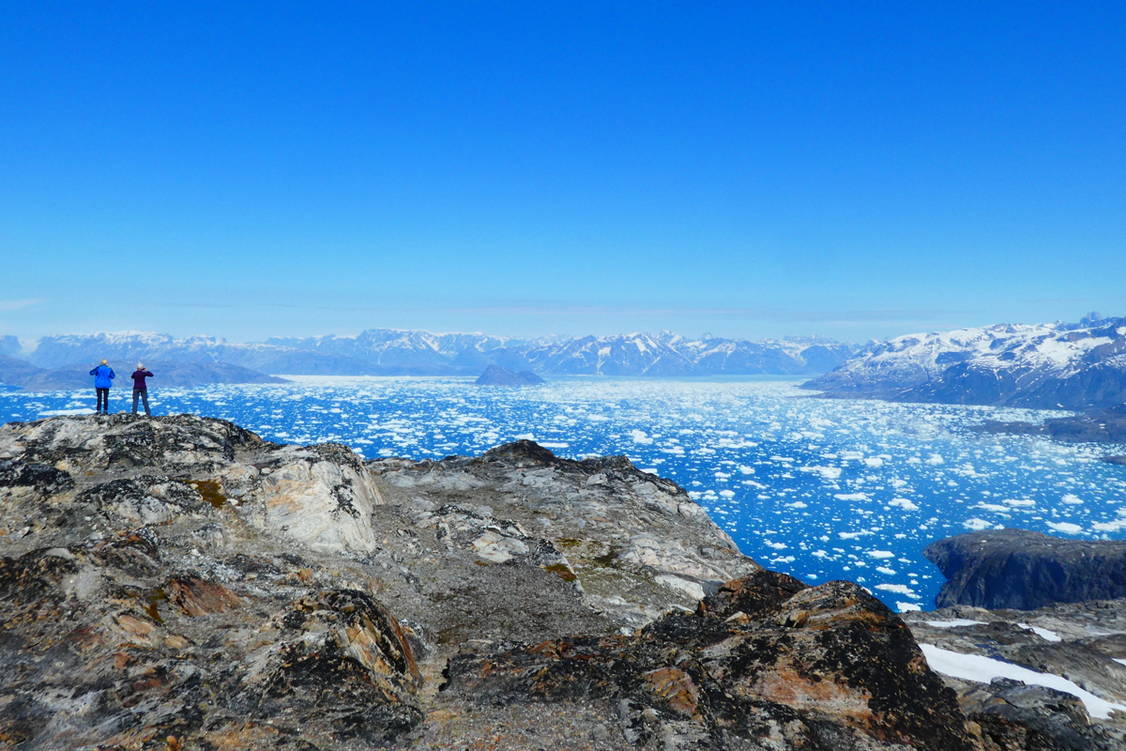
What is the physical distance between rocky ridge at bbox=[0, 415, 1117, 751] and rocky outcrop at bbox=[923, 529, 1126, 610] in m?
178

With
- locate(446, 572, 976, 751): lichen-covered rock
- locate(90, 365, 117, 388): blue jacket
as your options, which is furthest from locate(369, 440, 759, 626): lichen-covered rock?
locate(90, 365, 117, 388): blue jacket

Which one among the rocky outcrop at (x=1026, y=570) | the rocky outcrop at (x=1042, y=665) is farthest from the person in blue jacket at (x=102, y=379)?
the rocky outcrop at (x=1026, y=570)

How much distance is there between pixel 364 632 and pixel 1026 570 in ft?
683

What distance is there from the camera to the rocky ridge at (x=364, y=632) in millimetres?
9461

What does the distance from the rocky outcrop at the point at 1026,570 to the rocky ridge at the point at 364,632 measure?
17798 cm

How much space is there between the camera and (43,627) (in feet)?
37.5

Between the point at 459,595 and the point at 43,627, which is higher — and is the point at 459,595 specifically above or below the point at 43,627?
below

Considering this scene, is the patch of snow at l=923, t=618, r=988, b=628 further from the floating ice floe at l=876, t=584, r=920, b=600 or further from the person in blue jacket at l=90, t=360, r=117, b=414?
the floating ice floe at l=876, t=584, r=920, b=600

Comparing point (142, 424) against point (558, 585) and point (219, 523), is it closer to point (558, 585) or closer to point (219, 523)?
point (219, 523)

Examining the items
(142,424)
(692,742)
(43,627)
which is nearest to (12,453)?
(142,424)

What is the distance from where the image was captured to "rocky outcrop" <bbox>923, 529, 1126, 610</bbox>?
485 ft

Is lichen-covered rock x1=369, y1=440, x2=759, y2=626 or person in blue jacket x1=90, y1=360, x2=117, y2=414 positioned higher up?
person in blue jacket x1=90, y1=360, x2=117, y2=414

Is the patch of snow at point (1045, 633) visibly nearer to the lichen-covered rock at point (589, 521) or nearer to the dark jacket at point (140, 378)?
the lichen-covered rock at point (589, 521)

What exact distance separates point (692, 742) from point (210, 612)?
38.1 feet
